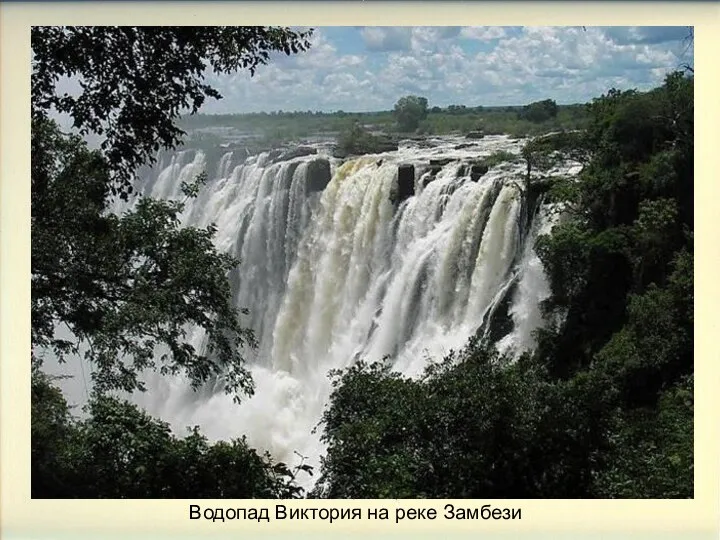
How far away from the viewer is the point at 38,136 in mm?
6531

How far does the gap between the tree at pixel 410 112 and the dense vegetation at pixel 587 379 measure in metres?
1.12

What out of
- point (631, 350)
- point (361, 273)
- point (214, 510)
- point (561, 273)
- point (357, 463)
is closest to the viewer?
point (214, 510)

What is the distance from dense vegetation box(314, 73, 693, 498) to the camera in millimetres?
6789

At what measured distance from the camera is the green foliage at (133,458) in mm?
6379

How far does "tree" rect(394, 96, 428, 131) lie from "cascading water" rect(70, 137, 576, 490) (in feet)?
1.81

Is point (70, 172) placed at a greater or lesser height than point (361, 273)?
greater

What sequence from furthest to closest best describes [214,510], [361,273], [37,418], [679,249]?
[361,273], [679,249], [37,418], [214,510]

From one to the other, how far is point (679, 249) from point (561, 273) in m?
1.29

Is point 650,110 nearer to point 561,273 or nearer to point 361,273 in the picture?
point 561,273

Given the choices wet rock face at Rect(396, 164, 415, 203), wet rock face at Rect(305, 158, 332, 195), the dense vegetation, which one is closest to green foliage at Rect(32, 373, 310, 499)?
the dense vegetation

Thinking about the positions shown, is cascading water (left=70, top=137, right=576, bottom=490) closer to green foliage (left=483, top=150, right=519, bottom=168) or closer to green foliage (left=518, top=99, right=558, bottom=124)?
green foliage (left=483, top=150, right=519, bottom=168)

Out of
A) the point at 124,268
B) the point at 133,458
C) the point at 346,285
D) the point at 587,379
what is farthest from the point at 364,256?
the point at 133,458
